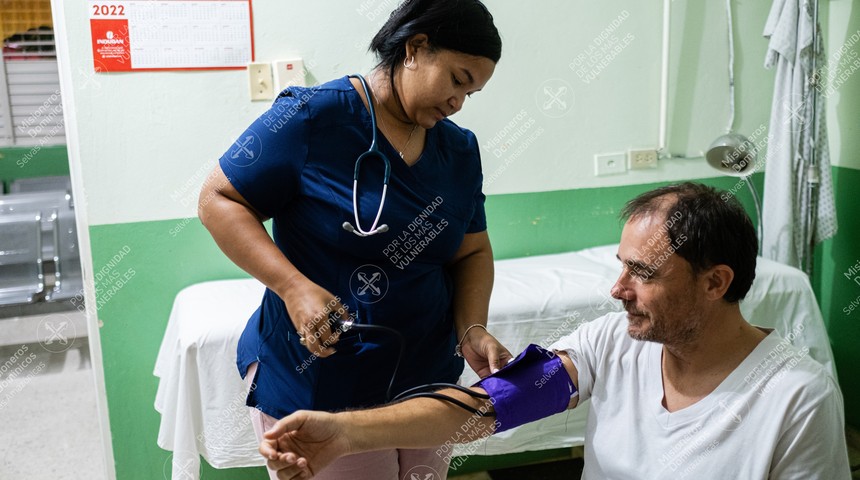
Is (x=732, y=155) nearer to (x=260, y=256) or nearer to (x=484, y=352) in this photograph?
(x=484, y=352)

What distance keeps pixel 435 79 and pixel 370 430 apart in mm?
520

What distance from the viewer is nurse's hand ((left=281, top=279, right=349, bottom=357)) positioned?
108 centimetres

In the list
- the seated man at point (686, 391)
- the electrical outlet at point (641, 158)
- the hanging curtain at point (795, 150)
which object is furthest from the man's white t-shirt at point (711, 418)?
the hanging curtain at point (795, 150)

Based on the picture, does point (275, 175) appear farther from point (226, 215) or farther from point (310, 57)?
point (310, 57)

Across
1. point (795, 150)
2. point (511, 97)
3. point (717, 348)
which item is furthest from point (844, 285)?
point (717, 348)

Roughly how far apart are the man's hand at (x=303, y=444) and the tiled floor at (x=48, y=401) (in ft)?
6.85

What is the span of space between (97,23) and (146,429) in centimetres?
118

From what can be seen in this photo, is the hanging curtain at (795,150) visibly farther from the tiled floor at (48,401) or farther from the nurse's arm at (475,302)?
the tiled floor at (48,401)

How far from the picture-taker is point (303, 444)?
100 cm

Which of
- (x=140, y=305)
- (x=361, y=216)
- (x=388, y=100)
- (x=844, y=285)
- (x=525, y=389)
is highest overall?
(x=388, y=100)

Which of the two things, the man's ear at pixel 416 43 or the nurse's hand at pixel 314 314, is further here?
the man's ear at pixel 416 43

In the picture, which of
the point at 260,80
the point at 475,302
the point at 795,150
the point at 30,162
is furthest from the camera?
the point at 30,162

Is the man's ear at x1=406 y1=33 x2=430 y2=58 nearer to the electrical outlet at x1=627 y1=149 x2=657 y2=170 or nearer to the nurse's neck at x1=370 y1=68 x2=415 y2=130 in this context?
the nurse's neck at x1=370 y1=68 x2=415 y2=130

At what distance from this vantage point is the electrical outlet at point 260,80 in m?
2.30
